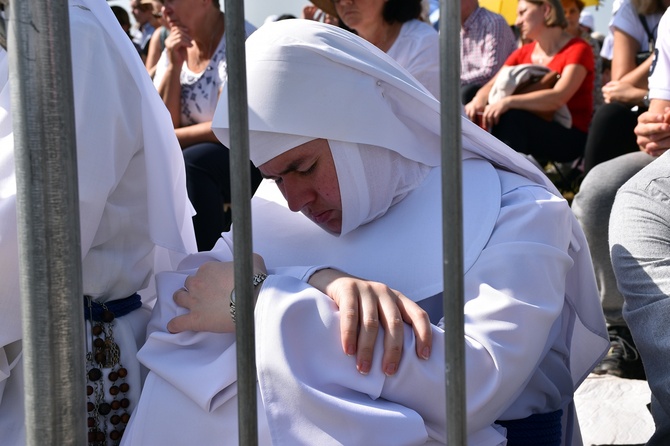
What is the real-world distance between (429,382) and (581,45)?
4.42m

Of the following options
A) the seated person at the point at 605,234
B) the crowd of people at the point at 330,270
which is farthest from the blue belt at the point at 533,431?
the seated person at the point at 605,234

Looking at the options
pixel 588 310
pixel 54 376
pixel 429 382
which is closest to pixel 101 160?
pixel 429 382

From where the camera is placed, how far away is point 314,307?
206 cm

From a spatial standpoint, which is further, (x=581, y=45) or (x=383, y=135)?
(x=581, y=45)

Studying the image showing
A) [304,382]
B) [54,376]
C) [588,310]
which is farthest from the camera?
[588,310]

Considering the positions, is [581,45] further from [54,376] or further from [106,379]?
[54,376]

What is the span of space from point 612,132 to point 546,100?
1110 mm

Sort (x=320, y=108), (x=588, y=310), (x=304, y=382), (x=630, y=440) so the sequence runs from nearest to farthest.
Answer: (x=304, y=382) < (x=320, y=108) < (x=588, y=310) < (x=630, y=440)

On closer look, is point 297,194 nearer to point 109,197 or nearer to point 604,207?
point 109,197

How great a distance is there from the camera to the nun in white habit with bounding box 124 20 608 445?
2.03 metres

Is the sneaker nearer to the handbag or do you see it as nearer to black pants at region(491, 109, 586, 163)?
black pants at region(491, 109, 586, 163)

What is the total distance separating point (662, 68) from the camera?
11.4 ft

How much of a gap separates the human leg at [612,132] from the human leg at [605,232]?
375mm

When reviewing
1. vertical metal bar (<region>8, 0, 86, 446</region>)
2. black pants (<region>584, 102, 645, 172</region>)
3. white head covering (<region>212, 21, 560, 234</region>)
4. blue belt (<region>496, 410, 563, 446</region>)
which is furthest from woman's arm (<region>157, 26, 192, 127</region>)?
vertical metal bar (<region>8, 0, 86, 446</region>)
